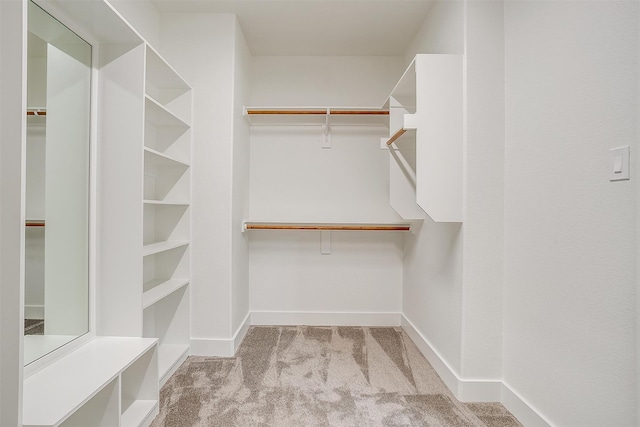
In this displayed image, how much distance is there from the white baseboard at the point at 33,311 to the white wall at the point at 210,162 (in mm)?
1031

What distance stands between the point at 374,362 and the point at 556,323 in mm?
1222

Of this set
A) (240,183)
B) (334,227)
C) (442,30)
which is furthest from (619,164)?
(240,183)

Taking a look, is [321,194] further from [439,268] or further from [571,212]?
[571,212]

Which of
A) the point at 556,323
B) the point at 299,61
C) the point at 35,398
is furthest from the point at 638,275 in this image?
the point at 299,61

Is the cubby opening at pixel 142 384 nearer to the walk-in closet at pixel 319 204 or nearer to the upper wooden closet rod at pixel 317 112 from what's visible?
the walk-in closet at pixel 319 204

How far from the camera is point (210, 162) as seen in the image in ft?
8.04

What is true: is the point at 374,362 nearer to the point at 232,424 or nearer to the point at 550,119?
→ the point at 232,424

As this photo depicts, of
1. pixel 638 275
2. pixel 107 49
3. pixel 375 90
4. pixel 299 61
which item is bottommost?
pixel 638 275

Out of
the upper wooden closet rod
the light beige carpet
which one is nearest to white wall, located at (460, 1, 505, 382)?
the light beige carpet

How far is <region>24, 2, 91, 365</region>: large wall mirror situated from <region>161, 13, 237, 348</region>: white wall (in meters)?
0.80

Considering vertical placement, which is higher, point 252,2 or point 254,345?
point 252,2

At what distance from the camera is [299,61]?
3.13m

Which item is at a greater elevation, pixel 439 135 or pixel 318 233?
pixel 439 135

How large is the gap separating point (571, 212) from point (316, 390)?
1.56 m
